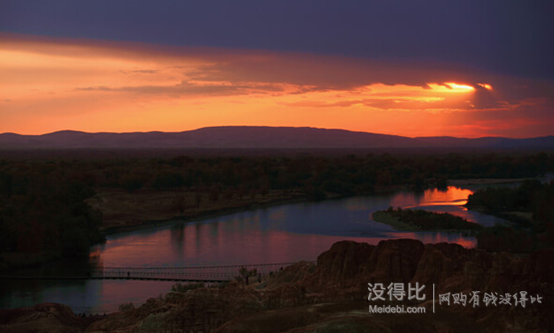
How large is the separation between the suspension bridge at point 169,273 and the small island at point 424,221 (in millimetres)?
11924

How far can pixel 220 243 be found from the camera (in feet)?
103

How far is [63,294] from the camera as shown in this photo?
22359 millimetres

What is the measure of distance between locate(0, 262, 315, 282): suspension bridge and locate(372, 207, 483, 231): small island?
A: 11924 millimetres

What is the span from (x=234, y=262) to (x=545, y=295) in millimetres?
16482

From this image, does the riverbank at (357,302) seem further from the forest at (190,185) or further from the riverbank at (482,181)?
the riverbank at (482,181)

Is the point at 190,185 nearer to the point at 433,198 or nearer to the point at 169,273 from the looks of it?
the point at 433,198

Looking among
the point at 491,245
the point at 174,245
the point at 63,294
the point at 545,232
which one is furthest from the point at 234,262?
the point at 545,232

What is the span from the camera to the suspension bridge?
23675 mm

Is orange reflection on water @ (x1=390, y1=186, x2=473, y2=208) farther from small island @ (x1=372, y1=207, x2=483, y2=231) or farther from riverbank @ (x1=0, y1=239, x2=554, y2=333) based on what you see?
riverbank @ (x1=0, y1=239, x2=554, y2=333)

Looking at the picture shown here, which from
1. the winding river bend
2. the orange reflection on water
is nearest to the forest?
the winding river bend

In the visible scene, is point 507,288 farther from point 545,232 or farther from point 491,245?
point 545,232

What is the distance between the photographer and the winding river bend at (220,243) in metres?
22.2

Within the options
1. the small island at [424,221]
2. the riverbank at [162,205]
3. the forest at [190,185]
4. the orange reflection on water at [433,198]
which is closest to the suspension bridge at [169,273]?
the forest at [190,185]

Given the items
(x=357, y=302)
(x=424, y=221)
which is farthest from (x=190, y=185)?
(x=357, y=302)
